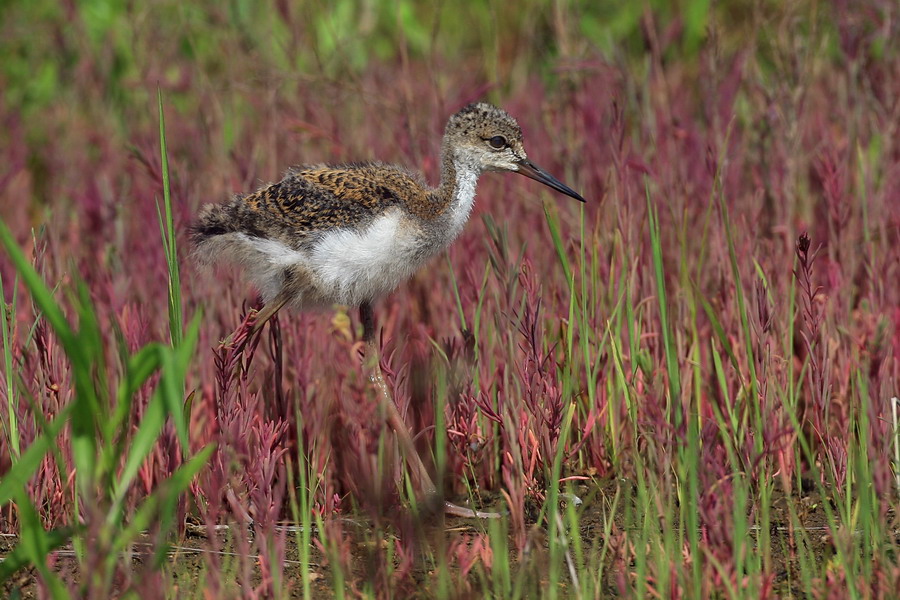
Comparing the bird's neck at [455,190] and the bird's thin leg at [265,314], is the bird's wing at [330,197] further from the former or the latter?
the bird's thin leg at [265,314]

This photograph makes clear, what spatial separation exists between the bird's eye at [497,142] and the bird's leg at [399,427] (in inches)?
25.0

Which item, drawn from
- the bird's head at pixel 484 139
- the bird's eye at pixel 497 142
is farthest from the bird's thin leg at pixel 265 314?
the bird's eye at pixel 497 142

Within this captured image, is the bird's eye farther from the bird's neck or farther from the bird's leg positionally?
the bird's leg

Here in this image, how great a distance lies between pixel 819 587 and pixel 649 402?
589 mm

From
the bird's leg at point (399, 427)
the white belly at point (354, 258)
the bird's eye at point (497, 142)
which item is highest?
the bird's eye at point (497, 142)

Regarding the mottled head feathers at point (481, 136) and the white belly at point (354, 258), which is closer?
the white belly at point (354, 258)

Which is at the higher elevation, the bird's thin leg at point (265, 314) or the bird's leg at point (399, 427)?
the bird's thin leg at point (265, 314)

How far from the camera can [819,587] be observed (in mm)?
2646

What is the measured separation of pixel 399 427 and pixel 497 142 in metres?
0.97

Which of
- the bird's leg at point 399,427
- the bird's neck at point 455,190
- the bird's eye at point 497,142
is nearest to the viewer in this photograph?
the bird's leg at point 399,427

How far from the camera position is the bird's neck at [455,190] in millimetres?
3494

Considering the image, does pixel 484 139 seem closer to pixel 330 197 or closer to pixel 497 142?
pixel 497 142

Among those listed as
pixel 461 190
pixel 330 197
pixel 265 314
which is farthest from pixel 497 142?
pixel 265 314

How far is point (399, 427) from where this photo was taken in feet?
10.8
